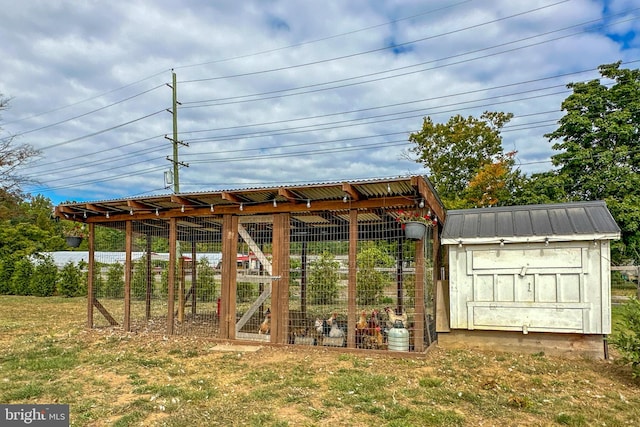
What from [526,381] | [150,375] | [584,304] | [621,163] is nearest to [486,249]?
[584,304]

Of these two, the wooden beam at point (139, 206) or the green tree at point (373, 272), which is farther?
the green tree at point (373, 272)

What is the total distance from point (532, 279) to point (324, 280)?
465 cm

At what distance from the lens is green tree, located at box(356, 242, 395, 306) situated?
29.0 ft

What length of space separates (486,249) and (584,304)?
5.18 ft

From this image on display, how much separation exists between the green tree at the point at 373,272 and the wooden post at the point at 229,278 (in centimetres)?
256

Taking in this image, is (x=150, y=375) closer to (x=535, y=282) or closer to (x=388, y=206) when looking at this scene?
(x=388, y=206)

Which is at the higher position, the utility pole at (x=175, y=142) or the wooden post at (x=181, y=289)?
the utility pole at (x=175, y=142)

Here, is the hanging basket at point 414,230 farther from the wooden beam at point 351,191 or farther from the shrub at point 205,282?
the shrub at point 205,282

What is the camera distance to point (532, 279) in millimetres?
6699

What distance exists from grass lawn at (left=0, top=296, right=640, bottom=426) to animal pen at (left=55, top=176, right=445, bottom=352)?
0.62m

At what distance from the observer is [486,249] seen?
A: 277 inches

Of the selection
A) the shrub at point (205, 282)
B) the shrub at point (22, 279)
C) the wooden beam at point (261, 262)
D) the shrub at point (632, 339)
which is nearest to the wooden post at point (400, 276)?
the wooden beam at point (261, 262)

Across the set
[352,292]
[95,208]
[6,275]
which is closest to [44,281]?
[6,275]

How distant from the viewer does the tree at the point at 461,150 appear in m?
20.2
